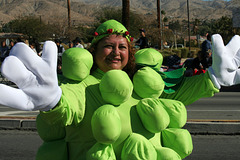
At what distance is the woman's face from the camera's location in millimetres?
2906

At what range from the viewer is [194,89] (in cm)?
306

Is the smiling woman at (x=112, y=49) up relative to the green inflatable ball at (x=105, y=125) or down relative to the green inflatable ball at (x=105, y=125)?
up

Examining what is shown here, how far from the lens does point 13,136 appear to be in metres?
7.06

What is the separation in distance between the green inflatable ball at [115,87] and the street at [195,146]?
3.32 metres

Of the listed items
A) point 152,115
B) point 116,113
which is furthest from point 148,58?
point 116,113

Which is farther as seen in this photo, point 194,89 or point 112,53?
point 194,89

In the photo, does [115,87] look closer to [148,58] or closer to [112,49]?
[112,49]

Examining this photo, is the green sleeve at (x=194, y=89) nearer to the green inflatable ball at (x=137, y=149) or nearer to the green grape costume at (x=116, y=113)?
the green grape costume at (x=116, y=113)

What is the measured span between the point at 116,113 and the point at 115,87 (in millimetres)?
171

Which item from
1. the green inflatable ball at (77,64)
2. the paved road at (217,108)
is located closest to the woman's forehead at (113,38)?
the green inflatable ball at (77,64)

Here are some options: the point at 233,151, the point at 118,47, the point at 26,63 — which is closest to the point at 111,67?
the point at 118,47

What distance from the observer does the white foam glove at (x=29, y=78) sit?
6.85ft

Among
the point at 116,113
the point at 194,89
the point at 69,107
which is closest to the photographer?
the point at 69,107

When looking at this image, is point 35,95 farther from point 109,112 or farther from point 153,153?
point 153,153
